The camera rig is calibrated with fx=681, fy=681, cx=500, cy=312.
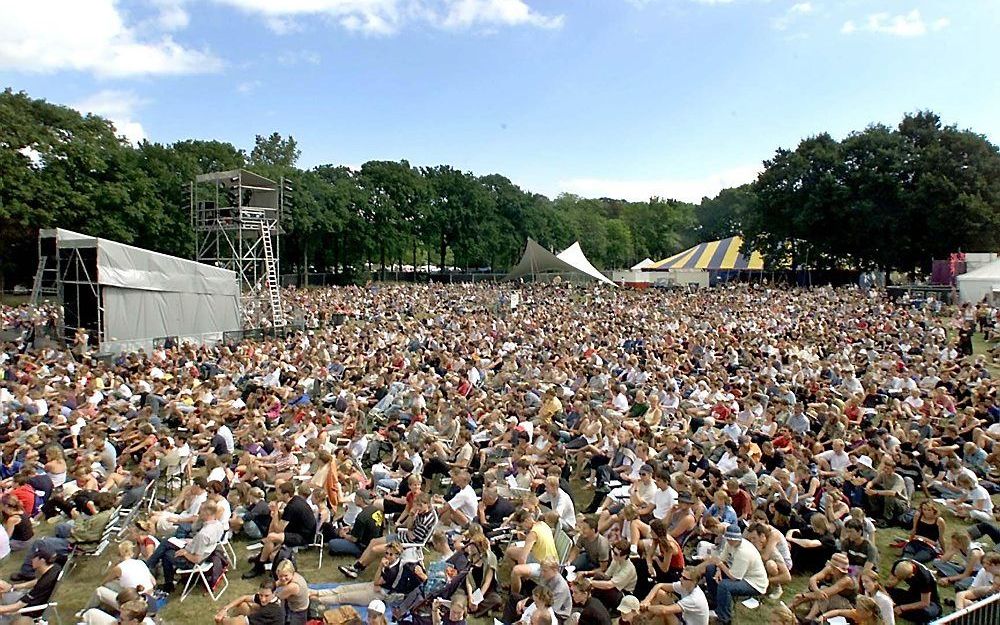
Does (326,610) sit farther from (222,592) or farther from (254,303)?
(254,303)

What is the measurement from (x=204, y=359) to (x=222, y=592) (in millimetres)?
10933

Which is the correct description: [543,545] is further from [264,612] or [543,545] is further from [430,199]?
[430,199]

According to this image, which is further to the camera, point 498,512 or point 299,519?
point 498,512

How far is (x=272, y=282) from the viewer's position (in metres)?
24.1

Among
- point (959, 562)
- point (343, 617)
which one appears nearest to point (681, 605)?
point (343, 617)

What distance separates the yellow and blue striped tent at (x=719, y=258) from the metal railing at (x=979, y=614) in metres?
51.9

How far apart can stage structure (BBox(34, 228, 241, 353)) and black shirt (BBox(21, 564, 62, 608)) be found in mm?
12764

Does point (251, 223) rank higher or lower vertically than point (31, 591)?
higher

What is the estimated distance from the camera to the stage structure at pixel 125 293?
17062 millimetres

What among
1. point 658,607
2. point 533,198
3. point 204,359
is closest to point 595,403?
point 658,607

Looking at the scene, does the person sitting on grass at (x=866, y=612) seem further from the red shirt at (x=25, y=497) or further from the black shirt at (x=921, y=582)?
the red shirt at (x=25, y=497)

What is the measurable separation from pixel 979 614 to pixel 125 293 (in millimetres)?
18533

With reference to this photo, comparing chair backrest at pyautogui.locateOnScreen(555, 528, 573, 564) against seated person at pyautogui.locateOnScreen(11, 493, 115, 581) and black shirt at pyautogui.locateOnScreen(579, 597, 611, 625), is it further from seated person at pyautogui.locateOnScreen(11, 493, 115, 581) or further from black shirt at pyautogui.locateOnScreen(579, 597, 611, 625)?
seated person at pyautogui.locateOnScreen(11, 493, 115, 581)

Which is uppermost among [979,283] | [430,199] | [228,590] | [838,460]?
[430,199]
